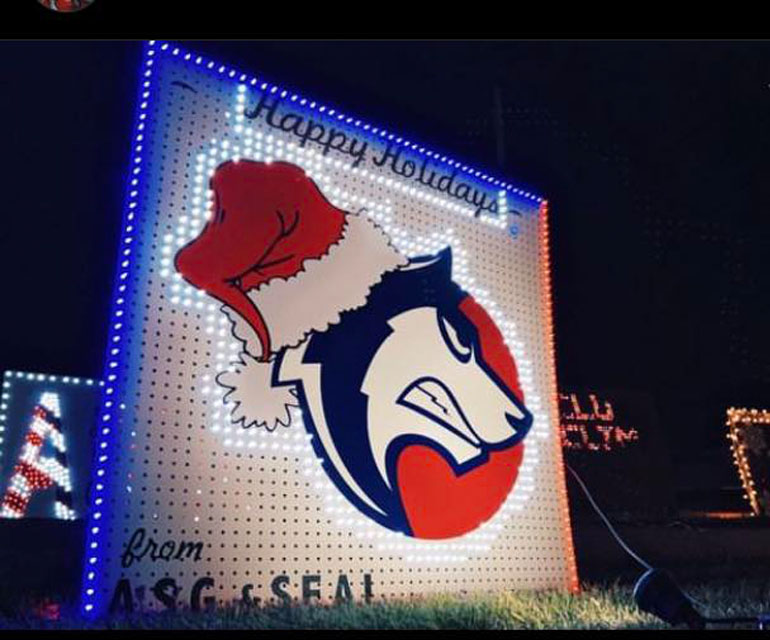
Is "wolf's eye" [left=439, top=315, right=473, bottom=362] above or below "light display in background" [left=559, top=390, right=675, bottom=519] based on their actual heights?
above

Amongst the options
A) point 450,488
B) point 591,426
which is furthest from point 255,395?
point 591,426

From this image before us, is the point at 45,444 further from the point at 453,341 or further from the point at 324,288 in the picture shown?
the point at 453,341

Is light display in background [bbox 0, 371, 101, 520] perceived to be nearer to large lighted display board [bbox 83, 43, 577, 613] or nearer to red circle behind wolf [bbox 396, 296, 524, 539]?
large lighted display board [bbox 83, 43, 577, 613]

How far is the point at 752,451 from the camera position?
19.8 ft

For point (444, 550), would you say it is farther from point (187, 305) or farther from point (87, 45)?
point (87, 45)

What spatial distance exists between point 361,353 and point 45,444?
2.56 m

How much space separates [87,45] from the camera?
480 centimetres

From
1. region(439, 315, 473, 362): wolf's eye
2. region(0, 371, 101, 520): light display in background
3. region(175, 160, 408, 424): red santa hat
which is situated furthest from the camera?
region(0, 371, 101, 520): light display in background

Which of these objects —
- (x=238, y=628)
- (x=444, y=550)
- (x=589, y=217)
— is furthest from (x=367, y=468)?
(x=589, y=217)

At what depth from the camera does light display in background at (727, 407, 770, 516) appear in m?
5.82

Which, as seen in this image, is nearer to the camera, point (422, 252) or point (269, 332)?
point (269, 332)

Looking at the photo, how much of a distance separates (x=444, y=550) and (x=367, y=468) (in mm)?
596

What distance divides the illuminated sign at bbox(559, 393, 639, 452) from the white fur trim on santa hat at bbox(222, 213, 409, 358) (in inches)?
103
